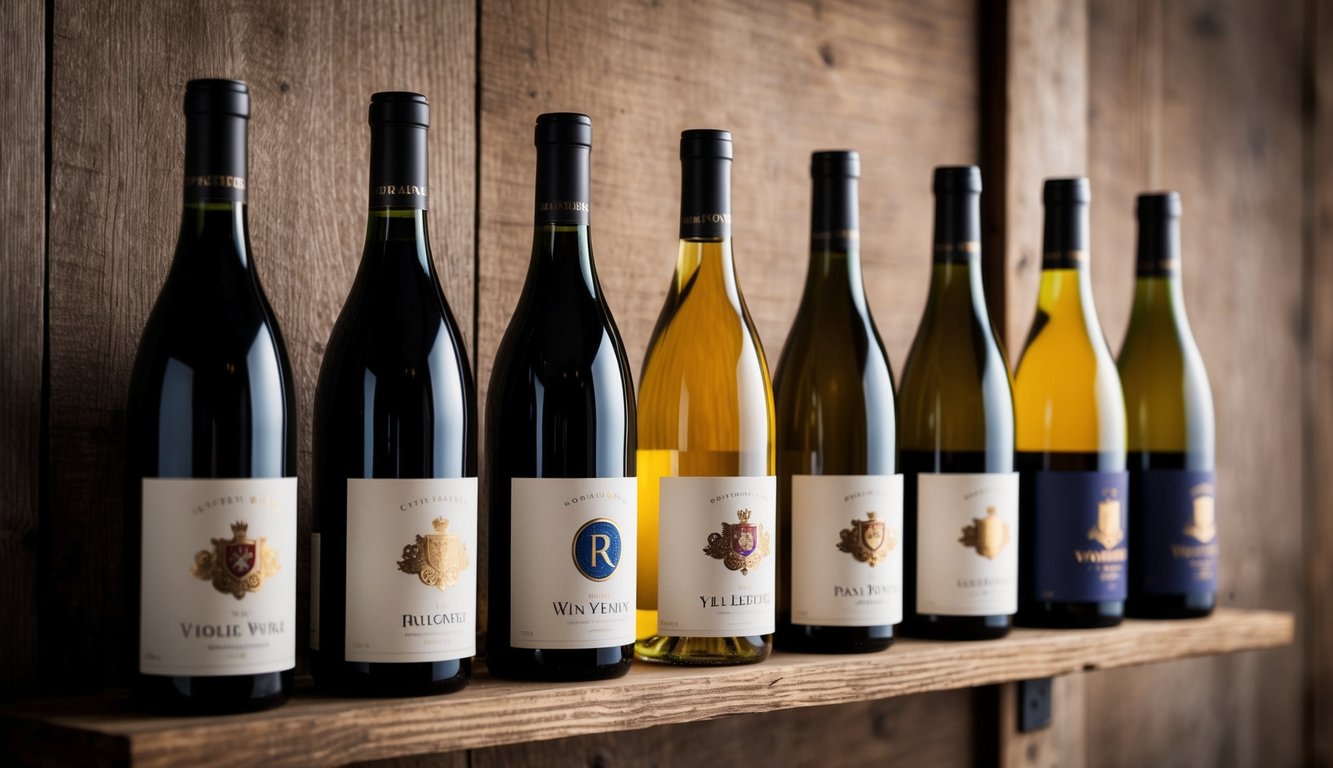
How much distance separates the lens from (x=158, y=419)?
73cm

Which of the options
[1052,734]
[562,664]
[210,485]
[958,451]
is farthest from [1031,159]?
[210,485]

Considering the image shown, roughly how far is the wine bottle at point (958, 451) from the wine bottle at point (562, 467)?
315 mm

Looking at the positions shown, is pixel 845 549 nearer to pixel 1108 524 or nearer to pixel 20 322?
pixel 1108 524

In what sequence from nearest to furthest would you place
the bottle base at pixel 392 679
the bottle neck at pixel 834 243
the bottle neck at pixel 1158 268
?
1. the bottle base at pixel 392 679
2. the bottle neck at pixel 834 243
3. the bottle neck at pixel 1158 268

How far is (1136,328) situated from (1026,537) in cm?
35

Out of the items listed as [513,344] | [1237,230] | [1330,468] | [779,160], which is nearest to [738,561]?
[513,344]

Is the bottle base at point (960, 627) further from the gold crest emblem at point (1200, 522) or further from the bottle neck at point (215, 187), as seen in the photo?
the bottle neck at point (215, 187)

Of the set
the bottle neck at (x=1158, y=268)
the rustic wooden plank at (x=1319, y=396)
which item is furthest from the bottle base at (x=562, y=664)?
the rustic wooden plank at (x=1319, y=396)

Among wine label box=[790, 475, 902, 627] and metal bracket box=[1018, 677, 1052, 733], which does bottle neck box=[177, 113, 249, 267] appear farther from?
metal bracket box=[1018, 677, 1052, 733]

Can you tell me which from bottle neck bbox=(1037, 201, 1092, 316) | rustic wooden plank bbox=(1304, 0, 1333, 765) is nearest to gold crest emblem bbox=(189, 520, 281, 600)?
bottle neck bbox=(1037, 201, 1092, 316)

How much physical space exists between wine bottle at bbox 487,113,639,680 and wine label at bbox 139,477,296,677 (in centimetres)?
18

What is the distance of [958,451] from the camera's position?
1.14 metres

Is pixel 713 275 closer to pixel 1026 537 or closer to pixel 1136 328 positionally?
pixel 1026 537

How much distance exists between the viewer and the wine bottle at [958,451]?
1059 millimetres
